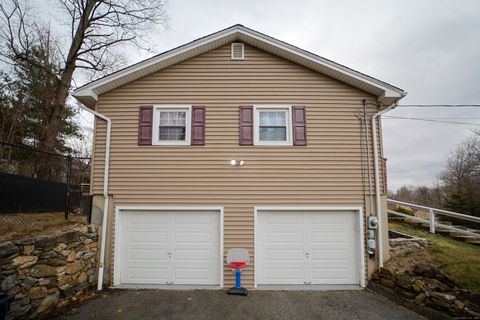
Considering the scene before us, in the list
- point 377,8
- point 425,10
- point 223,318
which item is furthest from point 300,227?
point 425,10

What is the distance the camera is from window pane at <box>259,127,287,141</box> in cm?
594

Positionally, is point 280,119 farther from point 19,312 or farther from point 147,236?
point 19,312

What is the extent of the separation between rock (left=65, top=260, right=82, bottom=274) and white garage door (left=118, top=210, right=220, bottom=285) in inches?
36.0

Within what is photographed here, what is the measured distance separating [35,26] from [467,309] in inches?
636

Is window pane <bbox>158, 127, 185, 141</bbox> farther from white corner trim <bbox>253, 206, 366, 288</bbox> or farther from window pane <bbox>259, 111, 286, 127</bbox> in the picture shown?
white corner trim <bbox>253, 206, 366, 288</bbox>

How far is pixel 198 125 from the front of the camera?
5887mm

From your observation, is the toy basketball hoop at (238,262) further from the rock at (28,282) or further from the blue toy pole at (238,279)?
the rock at (28,282)

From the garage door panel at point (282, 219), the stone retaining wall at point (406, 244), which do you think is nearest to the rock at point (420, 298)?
the stone retaining wall at point (406, 244)

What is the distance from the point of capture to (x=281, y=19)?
961cm

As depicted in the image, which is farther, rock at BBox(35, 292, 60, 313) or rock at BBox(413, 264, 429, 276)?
rock at BBox(413, 264, 429, 276)

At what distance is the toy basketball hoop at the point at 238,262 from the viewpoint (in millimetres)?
5090

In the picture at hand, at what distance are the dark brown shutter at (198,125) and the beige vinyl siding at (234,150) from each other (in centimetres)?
14

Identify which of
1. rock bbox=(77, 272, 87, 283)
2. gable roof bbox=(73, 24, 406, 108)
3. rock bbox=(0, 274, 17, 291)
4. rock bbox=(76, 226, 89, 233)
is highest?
gable roof bbox=(73, 24, 406, 108)

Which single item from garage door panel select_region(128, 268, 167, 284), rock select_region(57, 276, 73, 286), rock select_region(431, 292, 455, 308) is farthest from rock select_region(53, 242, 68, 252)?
rock select_region(431, 292, 455, 308)
